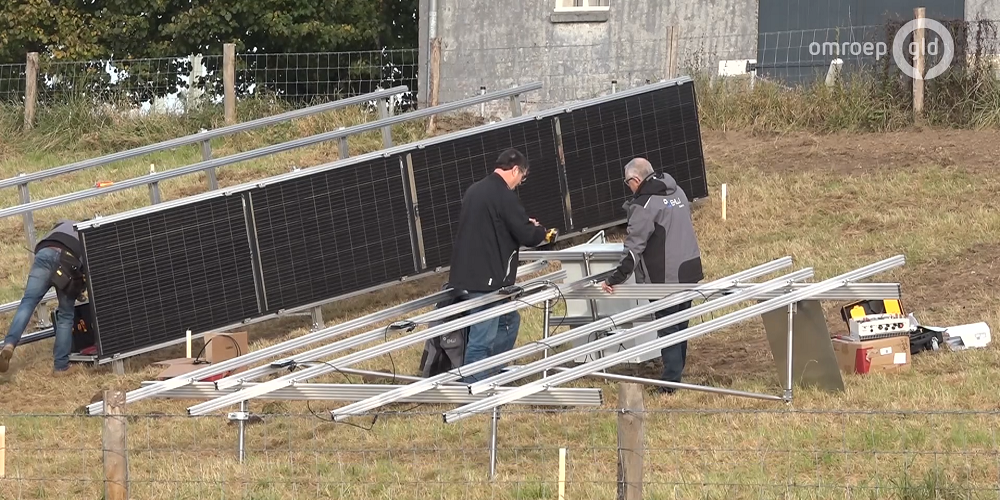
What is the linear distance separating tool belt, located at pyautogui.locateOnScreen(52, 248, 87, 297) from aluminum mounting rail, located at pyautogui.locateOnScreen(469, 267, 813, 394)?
15.6 feet

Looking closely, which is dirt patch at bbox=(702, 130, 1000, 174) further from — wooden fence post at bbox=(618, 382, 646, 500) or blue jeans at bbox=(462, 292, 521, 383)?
wooden fence post at bbox=(618, 382, 646, 500)

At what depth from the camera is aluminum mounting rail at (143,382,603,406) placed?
8766 millimetres

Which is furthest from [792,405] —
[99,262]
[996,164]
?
[996,164]

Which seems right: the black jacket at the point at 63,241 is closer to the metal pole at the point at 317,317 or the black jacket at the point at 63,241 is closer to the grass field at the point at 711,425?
the grass field at the point at 711,425

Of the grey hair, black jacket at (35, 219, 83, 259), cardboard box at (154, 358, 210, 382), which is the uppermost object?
the grey hair

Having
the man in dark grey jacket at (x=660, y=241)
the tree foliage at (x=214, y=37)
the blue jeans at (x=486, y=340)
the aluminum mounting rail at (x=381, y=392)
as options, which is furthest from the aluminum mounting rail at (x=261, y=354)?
the tree foliage at (x=214, y=37)

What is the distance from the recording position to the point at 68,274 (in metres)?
12.6

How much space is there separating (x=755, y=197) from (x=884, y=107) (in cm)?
275

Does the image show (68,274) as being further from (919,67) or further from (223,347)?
(919,67)

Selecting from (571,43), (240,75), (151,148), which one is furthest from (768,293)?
(240,75)

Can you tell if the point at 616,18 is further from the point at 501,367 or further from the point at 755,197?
the point at 501,367

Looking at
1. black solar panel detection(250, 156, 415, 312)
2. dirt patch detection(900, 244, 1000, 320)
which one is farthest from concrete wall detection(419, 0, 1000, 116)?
black solar panel detection(250, 156, 415, 312)

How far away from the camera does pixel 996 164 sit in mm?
16062

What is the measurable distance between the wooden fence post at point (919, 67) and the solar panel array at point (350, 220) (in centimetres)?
335
